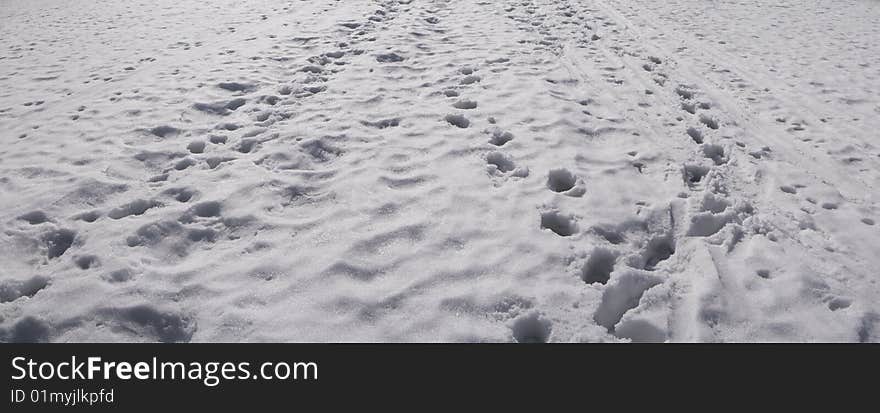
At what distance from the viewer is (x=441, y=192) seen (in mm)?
4562

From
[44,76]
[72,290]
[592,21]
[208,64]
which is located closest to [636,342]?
[72,290]

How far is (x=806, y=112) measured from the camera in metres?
6.43

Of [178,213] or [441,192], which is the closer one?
[178,213]
